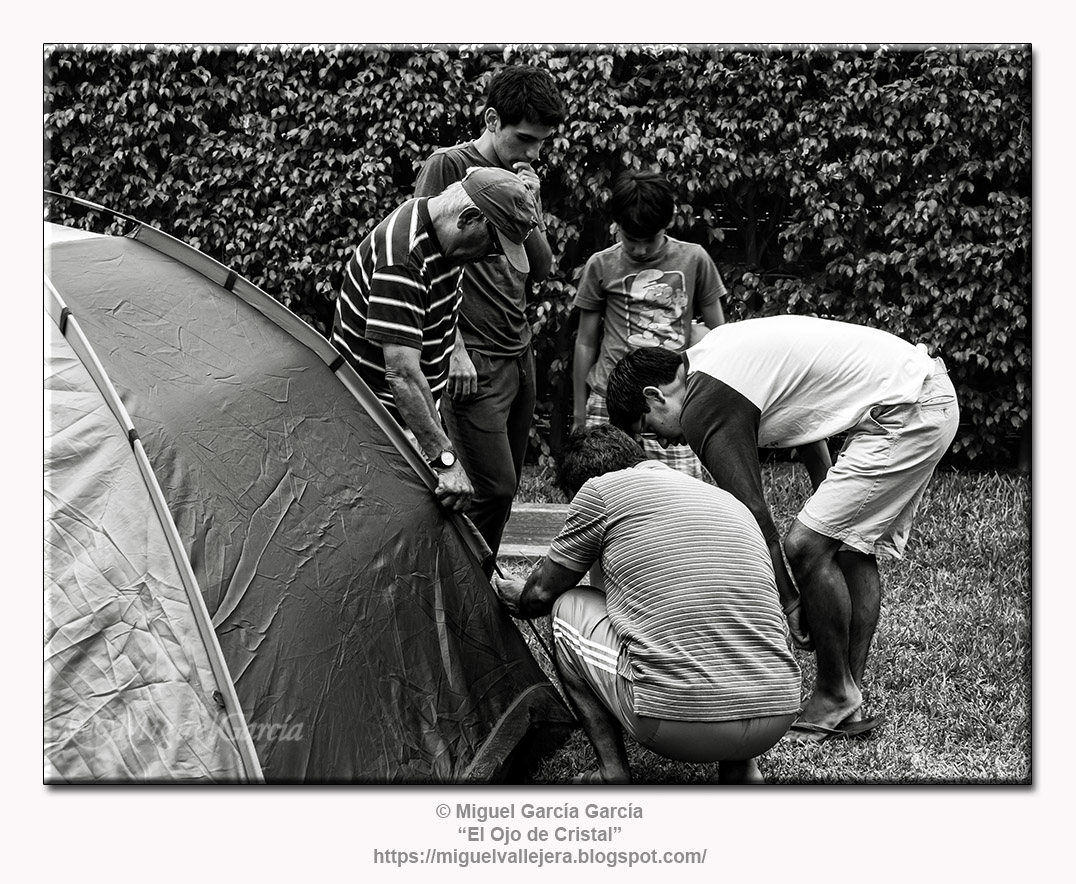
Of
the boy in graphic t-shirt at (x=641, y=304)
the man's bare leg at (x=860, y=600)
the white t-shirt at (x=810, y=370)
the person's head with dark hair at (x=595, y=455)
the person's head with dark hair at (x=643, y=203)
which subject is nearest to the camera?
the person's head with dark hair at (x=595, y=455)

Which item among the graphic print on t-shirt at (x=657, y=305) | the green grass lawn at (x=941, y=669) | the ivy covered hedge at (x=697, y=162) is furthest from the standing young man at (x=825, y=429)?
the ivy covered hedge at (x=697, y=162)

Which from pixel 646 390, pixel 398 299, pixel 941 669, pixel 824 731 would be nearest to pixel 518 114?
pixel 398 299

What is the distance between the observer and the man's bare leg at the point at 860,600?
9.94 feet

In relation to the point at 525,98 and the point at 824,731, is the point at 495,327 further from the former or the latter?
the point at 824,731

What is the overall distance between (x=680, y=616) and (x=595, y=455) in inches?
17.4

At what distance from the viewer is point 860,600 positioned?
3041 mm

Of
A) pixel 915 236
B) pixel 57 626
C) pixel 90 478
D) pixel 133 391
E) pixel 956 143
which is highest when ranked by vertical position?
pixel 956 143

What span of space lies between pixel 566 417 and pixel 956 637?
2795 millimetres

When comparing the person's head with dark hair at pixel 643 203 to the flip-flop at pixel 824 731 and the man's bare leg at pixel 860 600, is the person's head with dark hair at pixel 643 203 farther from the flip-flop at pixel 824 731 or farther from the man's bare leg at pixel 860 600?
the flip-flop at pixel 824 731

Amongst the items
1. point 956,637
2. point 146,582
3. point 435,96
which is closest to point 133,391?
point 146,582

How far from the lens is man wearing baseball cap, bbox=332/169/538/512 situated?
2637 millimetres

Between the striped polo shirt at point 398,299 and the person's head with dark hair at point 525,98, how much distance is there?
1.73ft

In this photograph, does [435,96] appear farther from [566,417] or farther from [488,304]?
[488,304]

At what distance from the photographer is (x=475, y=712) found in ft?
8.50
